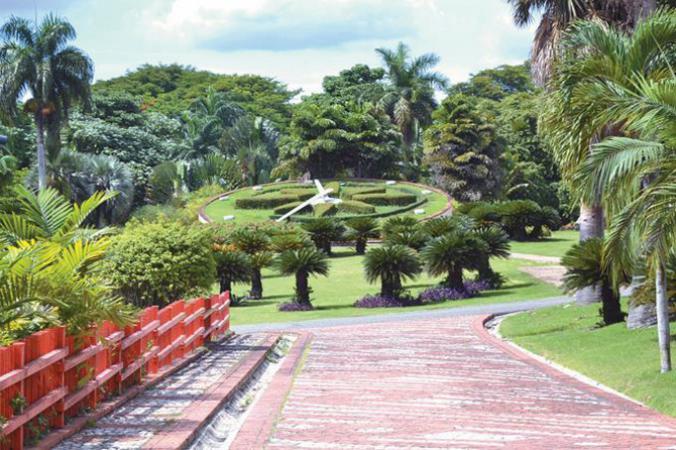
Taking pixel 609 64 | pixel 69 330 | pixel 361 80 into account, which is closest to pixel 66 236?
pixel 69 330

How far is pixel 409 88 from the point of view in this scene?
7331 cm

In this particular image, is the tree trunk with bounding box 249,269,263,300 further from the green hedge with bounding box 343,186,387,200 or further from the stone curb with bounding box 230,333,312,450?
the green hedge with bounding box 343,186,387,200

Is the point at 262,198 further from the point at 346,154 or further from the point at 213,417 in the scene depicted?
the point at 213,417

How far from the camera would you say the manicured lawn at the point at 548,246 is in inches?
1631

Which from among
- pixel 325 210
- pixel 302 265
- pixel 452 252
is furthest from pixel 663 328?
pixel 325 210

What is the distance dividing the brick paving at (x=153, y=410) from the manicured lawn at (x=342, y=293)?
12.1m

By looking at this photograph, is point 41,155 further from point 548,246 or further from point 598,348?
point 598,348

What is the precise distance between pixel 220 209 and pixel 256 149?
20840mm

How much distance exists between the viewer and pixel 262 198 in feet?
180

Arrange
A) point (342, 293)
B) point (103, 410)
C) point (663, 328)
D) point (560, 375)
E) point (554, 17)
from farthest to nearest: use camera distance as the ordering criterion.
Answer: point (342, 293), point (554, 17), point (560, 375), point (663, 328), point (103, 410)

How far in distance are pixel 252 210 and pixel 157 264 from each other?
3592 centimetres

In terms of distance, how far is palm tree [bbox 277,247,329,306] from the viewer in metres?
29.6

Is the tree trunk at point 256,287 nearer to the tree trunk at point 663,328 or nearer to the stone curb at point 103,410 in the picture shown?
the stone curb at point 103,410

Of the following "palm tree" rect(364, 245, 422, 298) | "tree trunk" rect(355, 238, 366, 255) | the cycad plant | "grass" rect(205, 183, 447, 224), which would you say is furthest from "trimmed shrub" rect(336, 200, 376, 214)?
the cycad plant
